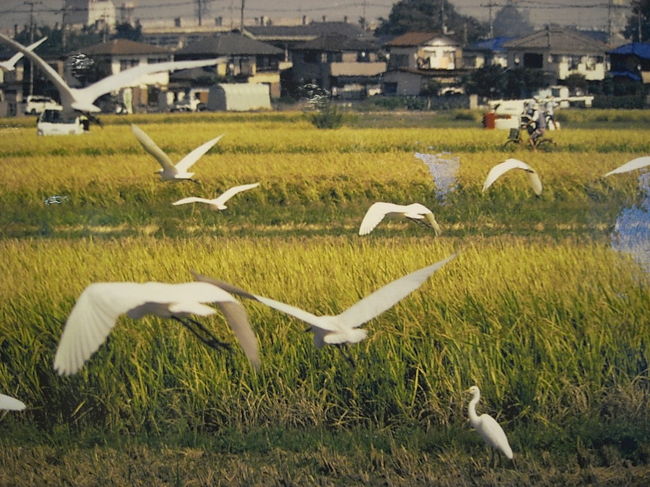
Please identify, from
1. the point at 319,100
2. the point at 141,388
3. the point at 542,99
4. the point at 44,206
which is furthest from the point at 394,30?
Answer: the point at 141,388

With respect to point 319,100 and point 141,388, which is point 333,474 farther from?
point 319,100

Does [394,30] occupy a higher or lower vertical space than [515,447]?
higher

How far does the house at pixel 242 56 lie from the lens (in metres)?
13.1

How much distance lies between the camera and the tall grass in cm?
593

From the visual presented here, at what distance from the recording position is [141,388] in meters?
5.98

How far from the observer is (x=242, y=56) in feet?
47.0

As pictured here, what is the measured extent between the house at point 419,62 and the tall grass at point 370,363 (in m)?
7.02

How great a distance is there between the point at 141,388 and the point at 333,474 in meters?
1.10

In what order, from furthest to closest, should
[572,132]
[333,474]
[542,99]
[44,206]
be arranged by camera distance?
[572,132] < [542,99] < [44,206] < [333,474]

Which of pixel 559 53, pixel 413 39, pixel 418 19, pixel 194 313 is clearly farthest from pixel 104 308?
pixel 559 53

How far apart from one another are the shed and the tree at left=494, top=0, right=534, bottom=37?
319 cm

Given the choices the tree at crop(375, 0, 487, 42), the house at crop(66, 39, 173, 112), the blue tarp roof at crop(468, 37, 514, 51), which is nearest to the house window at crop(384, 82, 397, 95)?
the tree at crop(375, 0, 487, 42)

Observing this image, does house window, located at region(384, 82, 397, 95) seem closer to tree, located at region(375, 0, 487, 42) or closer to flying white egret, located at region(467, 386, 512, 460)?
tree, located at region(375, 0, 487, 42)

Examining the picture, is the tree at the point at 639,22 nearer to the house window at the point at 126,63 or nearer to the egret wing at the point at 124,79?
the house window at the point at 126,63
